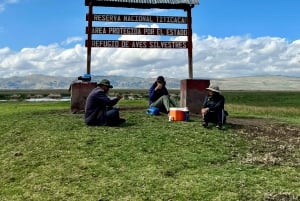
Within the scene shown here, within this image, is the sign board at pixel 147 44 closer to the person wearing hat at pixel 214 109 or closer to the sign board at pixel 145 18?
the sign board at pixel 145 18

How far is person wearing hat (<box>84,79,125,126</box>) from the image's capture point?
16.8 m

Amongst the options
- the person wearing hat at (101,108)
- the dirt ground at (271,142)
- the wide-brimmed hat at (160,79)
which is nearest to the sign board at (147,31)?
the wide-brimmed hat at (160,79)

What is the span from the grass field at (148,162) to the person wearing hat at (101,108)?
485 millimetres

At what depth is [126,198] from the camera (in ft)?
32.3

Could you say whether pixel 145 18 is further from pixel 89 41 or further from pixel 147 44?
pixel 89 41

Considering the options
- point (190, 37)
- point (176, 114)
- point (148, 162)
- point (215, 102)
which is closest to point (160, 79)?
point (176, 114)

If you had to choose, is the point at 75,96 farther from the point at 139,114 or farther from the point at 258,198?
the point at 258,198

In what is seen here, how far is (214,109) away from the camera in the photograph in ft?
56.0

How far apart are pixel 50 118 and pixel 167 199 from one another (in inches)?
463

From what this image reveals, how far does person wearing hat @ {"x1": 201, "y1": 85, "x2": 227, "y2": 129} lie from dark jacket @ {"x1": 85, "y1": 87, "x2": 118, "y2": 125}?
11.0ft

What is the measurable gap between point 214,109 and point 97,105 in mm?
4280

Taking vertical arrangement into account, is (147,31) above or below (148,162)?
above

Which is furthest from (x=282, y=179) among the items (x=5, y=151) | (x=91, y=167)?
(x=5, y=151)

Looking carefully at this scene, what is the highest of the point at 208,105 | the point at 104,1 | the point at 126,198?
the point at 104,1
